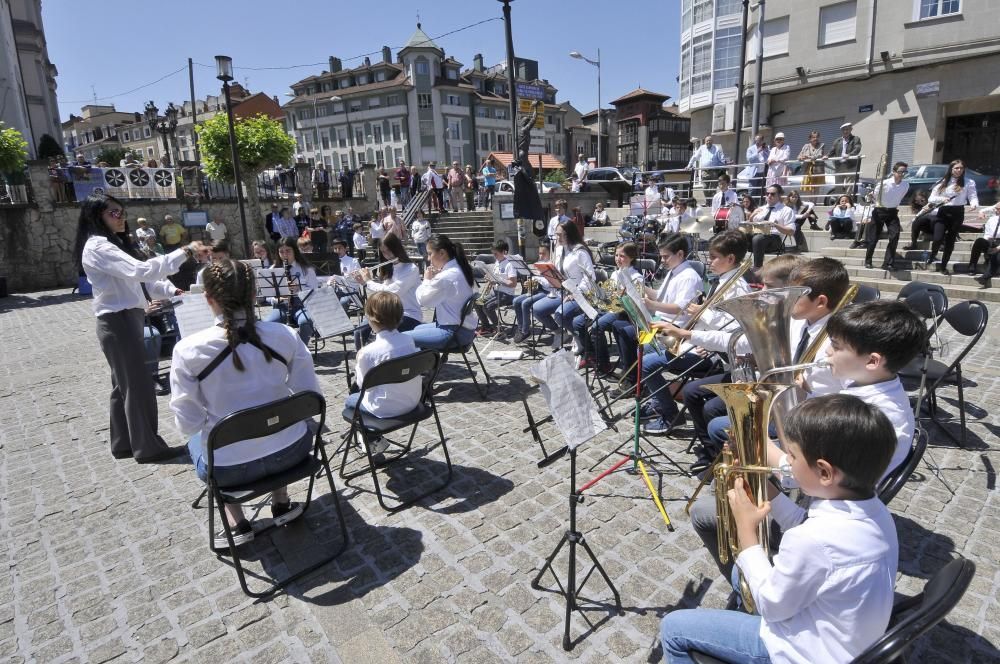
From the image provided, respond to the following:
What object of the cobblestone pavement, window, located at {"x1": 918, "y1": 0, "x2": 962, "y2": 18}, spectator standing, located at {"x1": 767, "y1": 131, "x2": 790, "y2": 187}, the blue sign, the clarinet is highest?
window, located at {"x1": 918, "y1": 0, "x2": 962, "y2": 18}

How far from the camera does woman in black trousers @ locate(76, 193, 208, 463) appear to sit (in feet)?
13.7

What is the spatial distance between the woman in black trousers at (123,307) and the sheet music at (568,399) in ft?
11.1

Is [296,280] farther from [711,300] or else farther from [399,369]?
[711,300]

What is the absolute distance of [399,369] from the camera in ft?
11.4

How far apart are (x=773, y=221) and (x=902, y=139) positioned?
10754 mm

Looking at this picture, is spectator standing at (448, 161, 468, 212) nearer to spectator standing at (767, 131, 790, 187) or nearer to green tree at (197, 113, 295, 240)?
green tree at (197, 113, 295, 240)

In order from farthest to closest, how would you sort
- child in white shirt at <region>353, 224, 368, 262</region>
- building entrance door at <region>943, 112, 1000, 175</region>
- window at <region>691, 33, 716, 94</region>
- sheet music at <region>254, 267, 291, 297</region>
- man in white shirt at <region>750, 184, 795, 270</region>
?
window at <region>691, 33, 716, 94</region>
building entrance door at <region>943, 112, 1000, 175</region>
child in white shirt at <region>353, 224, 368, 262</region>
man in white shirt at <region>750, 184, 795, 270</region>
sheet music at <region>254, 267, 291, 297</region>

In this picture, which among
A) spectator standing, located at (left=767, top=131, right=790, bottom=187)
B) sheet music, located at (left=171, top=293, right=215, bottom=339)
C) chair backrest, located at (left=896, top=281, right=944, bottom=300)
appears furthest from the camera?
spectator standing, located at (left=767, top=131, right=790, bottom=187)

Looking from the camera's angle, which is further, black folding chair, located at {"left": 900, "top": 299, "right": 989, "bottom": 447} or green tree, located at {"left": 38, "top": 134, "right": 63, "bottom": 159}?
green tree, located at {"left": 38, "top": 134, "right": 63, "bottom": 159}

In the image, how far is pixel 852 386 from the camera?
8.25 feet

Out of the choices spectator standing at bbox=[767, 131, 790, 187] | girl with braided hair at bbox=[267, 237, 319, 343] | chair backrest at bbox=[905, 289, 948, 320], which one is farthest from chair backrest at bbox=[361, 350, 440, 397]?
spectator standing at bbox=[767, 131, 790, 187]

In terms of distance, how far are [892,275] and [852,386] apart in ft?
32.0

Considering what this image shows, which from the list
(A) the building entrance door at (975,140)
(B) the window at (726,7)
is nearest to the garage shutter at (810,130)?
(A) the building entrance door at (975,140)

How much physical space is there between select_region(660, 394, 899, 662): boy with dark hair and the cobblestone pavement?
1.06 meters
